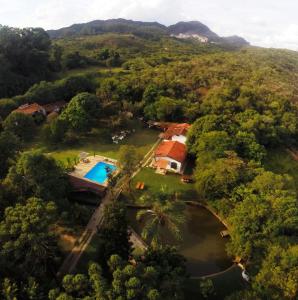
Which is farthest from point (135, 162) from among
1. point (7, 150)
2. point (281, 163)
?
point (281, 163)

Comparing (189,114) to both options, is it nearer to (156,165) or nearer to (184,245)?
(156,165)

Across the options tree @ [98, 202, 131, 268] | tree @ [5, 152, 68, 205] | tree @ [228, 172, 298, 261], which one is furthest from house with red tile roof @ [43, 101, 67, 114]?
tree @ [228, 172, 298, 261]

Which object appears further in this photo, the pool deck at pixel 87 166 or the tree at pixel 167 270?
the pool deck at pixel 87 166

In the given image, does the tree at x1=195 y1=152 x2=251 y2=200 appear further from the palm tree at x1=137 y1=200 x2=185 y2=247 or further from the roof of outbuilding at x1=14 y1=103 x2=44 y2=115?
the roof of outbuilding at x1=14 y1=103 x2=44 y2=115

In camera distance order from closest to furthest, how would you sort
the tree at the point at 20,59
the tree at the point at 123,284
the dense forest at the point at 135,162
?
the tree at the point at 123,284 → the dense forest at the point at 135,162 → the tree at the point at 20,59

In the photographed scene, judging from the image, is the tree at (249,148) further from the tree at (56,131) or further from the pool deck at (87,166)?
the tree at (56,131)

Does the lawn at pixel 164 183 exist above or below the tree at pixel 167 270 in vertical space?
below

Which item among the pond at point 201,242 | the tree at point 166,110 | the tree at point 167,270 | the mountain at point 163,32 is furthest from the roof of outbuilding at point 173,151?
the mountain at point 163,32

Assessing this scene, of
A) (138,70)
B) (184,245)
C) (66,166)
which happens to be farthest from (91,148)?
(138,70)
